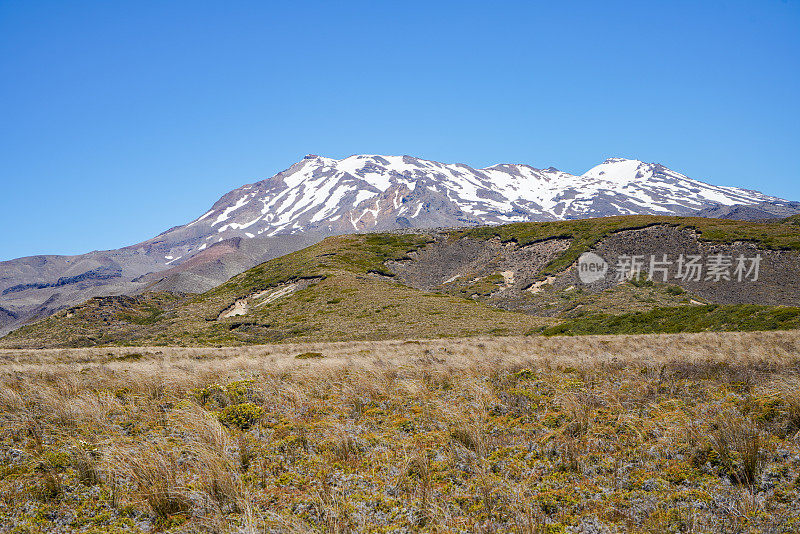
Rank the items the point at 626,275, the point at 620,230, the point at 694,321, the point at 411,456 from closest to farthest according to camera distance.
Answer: the point at 411,456, the point at 694,321, the point at 626,275, the point at 620,230

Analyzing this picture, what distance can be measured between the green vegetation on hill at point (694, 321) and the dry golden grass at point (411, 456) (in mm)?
28591

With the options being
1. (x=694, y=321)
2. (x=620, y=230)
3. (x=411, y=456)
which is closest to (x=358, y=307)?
(x=694, y=321)

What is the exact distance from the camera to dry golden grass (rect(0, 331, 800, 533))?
5402 millimetres

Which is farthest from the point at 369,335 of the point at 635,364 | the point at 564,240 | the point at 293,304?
the point at 564,240

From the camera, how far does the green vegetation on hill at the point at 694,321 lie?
33344mm

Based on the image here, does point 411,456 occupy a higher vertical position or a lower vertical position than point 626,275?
lower

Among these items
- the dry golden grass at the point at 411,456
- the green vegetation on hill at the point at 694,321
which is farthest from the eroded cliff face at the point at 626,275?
the dry golden grass at the point at 411,456

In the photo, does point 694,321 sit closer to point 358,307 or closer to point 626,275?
point 626,275

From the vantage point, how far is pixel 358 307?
63.0 m

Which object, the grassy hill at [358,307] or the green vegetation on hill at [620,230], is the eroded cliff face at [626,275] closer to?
the grassy hill at [358,307]

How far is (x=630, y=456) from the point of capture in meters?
6.76

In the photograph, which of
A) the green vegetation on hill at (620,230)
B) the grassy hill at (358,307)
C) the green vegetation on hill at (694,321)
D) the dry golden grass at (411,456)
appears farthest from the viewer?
the green vegetation on hill at (620,230)

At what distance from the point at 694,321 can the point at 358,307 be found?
39661mm

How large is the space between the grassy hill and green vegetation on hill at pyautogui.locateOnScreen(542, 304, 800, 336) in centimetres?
20
